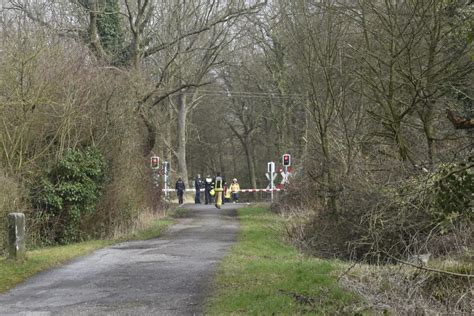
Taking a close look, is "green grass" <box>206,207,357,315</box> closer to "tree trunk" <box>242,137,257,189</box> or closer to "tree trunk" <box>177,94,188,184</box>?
"tree trunk" <box>177,94,188,184</box>

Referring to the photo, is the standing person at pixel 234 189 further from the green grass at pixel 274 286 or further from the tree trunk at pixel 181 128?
the green grass at pixel 274 286

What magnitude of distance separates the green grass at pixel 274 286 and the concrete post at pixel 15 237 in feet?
14.1

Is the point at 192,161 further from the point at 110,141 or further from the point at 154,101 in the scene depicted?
the point at 110,141

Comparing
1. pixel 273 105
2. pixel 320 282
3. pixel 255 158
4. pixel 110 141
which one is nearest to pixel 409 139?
pixel 320 282

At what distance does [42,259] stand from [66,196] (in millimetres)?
4523

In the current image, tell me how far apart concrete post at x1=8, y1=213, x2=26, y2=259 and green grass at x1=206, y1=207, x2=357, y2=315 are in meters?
4.29

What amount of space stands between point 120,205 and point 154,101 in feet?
23.1

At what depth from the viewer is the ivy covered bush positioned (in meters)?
18.0

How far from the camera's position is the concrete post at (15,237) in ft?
44.0

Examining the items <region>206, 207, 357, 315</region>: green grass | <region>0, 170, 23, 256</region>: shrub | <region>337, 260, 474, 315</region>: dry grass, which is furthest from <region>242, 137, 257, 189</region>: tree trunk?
<region>337, 260, 474, 315</region>: dry grass

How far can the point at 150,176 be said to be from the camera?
26062 millimetres

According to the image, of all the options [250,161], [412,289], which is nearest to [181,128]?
[250,161]

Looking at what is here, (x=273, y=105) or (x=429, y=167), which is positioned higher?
(x=273, y=105)

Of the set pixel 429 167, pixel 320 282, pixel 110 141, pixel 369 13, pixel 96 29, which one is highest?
pixel 96 29
